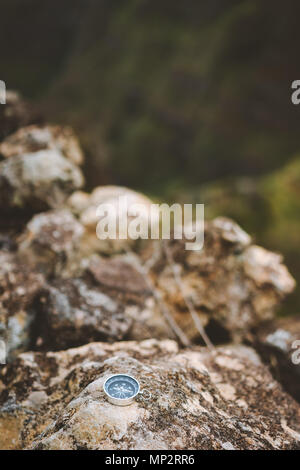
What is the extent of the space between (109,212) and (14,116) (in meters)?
3.60

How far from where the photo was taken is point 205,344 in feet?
23.1

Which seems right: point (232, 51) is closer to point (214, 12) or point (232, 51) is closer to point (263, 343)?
point (214, 12)

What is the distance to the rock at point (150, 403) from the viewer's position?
13.4ft

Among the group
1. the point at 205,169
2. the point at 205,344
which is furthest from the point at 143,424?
the point at 205,169

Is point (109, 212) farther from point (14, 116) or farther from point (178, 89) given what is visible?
point (178, 89)

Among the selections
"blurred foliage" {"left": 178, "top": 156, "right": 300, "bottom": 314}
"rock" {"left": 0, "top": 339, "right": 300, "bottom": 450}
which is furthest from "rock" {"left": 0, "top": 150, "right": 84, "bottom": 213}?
"blurred foliage" {"left": 178, "top": 156, "right": 300, "bottom": 314}

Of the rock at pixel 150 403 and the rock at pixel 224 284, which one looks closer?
the rock at pixel 150 403

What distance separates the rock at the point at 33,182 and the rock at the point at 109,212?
738 mm

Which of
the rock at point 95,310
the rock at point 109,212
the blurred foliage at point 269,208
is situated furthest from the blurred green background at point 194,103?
the rock at point 95,310

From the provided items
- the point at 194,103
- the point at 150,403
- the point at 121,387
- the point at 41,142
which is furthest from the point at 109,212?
the point at 194,103

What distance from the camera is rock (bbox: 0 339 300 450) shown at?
161 inches

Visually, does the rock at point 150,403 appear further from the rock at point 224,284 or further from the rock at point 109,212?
the rock at point 109,212

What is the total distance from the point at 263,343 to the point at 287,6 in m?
13.3

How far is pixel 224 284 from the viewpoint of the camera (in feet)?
25.3
